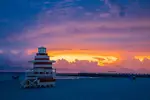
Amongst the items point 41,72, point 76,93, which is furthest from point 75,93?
point 41,72

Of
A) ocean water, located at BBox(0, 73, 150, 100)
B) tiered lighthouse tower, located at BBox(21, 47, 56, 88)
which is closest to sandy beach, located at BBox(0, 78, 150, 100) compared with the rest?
ocean water, located at BBox(0, 73, 150, 100)

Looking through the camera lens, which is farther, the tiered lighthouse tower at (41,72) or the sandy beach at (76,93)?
the tiered lighthouse tower at (41,72)

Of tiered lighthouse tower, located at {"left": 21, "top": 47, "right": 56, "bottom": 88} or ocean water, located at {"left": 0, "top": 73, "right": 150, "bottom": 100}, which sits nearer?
ocean water, located at {"left": 0, "top": 73, "right": 150, "bottom": 100}

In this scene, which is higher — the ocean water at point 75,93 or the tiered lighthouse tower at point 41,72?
the tiered lighthouse tower at point 41,72

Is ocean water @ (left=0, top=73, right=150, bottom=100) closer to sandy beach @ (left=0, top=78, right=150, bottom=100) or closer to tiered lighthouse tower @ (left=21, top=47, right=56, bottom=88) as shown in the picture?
sandy beach @ (left=0, top=78, right=150, bottom=100)

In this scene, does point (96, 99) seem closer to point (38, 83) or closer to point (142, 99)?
point (142, 99)

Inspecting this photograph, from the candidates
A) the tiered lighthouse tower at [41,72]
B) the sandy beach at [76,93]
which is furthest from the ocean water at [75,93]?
the tiered lighthouse tower at [41,72]

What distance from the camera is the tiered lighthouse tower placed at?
46.1 meters

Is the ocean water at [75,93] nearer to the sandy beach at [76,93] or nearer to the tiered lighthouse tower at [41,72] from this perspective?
the sandy beach at [76,93]

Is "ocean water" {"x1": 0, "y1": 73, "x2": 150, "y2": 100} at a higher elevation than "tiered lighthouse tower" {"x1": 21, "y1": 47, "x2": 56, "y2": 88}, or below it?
below

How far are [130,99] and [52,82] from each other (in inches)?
742

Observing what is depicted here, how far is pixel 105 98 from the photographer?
3322cm

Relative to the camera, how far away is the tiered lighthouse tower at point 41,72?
46.1 meters

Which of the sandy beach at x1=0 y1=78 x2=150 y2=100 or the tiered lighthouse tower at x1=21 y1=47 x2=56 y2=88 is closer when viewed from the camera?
the sandy beach at x1=0 y1=78 x2=150 y2=100
